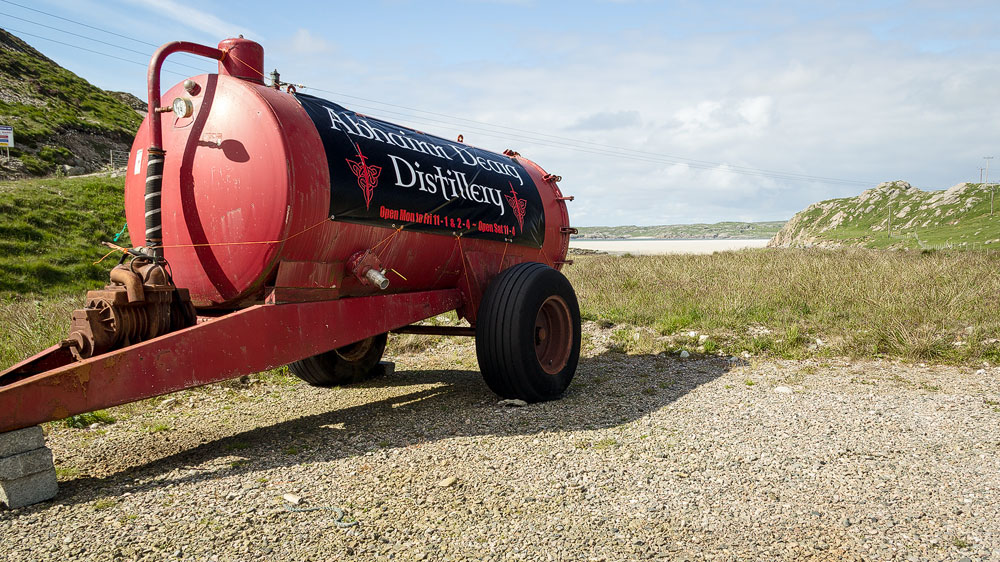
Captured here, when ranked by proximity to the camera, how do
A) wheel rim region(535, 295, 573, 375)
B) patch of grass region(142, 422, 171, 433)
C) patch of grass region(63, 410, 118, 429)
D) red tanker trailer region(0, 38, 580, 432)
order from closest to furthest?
red tanker trailer region(0, 38, 580, 432)
patch of grass region(142, 422, 171, 433)
patch of grass region(63, 410, 118, 429)
wheel rim region(535, 295, 573, 375)

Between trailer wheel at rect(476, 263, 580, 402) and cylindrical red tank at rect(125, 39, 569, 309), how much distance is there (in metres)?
0.76

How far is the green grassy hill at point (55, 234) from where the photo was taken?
53.0 feet

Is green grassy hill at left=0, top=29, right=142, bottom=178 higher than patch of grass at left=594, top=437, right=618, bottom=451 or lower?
higher

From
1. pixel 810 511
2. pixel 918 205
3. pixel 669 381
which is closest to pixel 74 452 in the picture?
pixel 810 511

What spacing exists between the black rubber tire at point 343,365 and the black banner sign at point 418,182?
179 cm

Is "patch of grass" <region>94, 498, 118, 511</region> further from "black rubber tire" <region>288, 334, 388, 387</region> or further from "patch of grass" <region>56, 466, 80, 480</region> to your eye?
"black rubber tire" <region>288, 334, 388, 387</region>

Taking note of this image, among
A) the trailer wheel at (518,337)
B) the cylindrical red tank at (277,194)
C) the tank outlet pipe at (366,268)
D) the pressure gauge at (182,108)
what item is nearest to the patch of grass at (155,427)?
the cylindrical red tank at (277,194)

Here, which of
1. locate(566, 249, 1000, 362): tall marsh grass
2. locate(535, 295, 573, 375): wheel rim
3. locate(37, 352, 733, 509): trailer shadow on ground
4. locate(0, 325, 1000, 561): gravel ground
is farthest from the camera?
locate(566, 249, 1000, 362): tall marsh grass

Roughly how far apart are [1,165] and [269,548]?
36.2 meters

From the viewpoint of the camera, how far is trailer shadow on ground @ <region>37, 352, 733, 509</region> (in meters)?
3.88

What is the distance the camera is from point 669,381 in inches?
252

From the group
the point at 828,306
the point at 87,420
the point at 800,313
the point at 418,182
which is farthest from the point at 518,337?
the point at 828,306

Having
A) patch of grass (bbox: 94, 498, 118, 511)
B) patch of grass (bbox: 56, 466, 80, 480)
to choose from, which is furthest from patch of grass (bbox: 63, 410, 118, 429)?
patch of grass (bbox: 94, 498, 118, 511)

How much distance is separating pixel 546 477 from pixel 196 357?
227 cm
